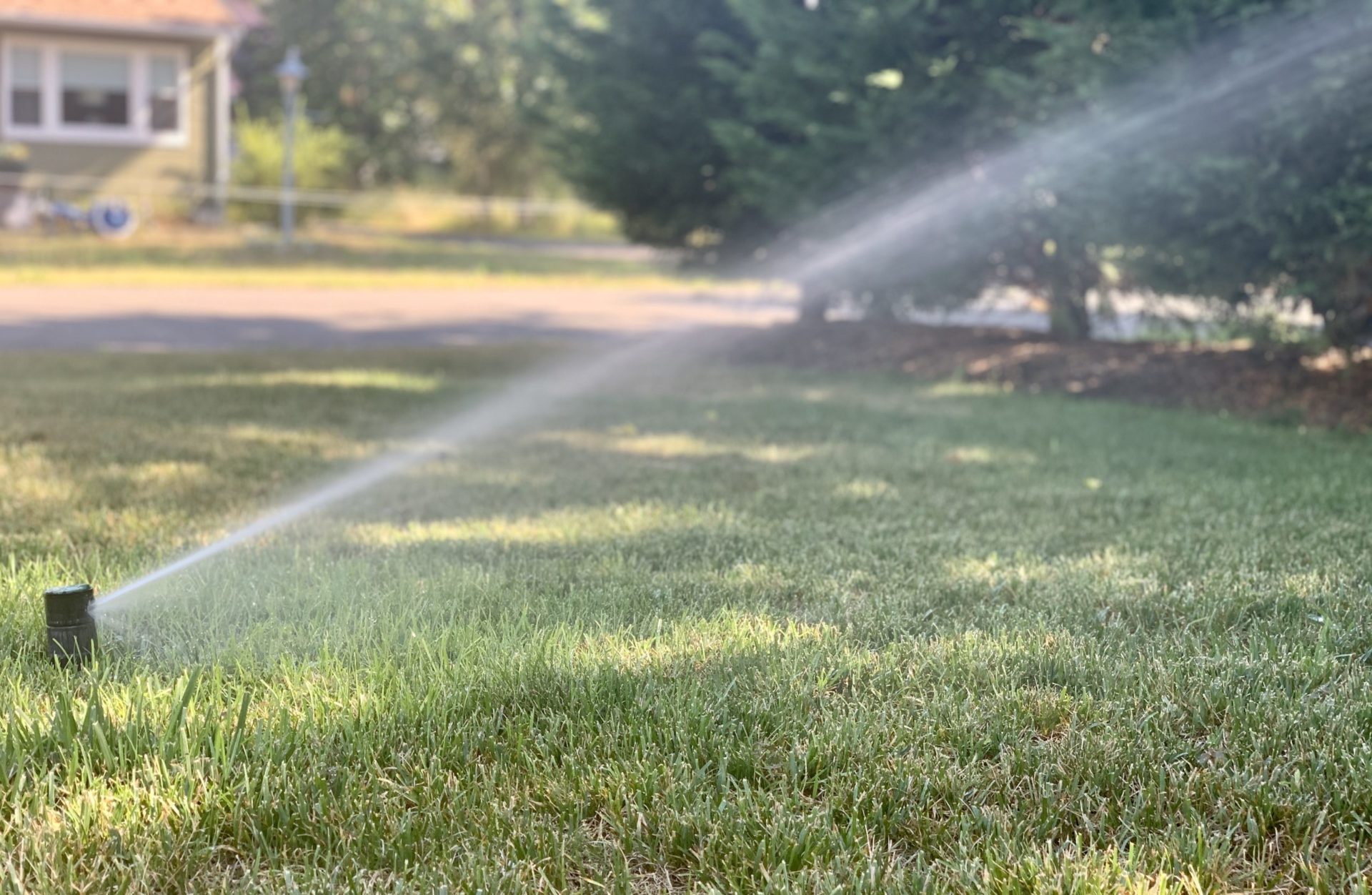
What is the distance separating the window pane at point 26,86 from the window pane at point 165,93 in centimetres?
170

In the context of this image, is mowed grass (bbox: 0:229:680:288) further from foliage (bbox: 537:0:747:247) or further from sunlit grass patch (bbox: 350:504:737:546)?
sunlit grass patch (bbox: 350:504:737:546)

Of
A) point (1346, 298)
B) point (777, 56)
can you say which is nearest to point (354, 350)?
point (777, 56)

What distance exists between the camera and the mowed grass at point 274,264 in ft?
51.2

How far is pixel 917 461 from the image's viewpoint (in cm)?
556

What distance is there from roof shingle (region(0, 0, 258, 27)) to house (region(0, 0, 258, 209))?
0.07 feet

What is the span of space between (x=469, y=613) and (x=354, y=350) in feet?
25.6

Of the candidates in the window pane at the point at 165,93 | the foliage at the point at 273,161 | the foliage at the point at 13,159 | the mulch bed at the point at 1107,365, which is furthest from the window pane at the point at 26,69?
the mulch bed at the point at 1107,365

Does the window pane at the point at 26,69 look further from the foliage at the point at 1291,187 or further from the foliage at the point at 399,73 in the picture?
the foliage at the point at 1291,187

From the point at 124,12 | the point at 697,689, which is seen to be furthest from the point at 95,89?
the point at 697,689

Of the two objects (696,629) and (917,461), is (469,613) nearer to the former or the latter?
(696,629)

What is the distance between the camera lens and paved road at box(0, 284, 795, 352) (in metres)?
10.8

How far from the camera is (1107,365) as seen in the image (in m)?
8.84

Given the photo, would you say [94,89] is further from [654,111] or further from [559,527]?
[559,527]

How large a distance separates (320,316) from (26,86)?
11.6 m
